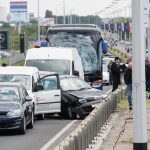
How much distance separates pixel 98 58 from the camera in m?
40.4

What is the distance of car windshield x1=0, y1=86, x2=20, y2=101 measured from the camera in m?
23.1

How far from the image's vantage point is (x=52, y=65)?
33.8 metres

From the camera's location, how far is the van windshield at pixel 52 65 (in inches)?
1326

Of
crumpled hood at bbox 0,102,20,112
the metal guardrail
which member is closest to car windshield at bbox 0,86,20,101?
crumpled hood at bbox 0,102,20,112

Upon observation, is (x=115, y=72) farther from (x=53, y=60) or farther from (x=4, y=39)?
(x=4, y=39)

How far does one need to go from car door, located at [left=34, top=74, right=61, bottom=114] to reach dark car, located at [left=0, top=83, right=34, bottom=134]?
2.32 meters

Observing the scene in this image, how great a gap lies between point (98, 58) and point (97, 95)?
1205cm

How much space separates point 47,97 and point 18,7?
85.8 meters

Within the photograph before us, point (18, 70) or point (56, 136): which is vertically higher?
point (18, 70)

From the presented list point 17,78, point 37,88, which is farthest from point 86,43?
point 37,88

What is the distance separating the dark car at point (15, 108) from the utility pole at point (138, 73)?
8.46 m

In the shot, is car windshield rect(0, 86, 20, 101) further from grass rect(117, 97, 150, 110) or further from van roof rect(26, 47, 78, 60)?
van roof rect(26, 47, 78, 60)

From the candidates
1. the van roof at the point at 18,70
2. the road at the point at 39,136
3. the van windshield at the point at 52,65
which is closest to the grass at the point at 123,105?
the van windshield at the point at 52,65

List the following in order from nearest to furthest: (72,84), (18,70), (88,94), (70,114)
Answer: (18,70) → (70,114) → (88,94) → (72,84)
